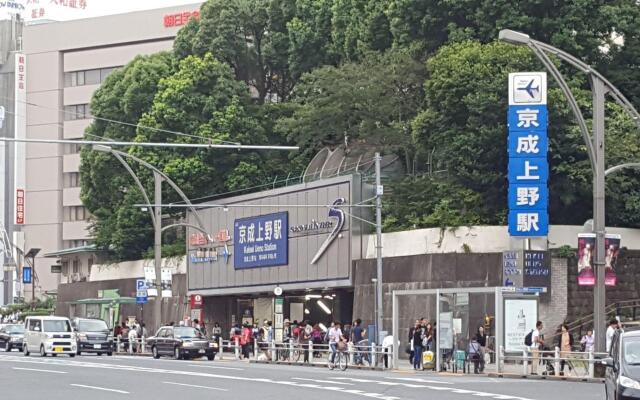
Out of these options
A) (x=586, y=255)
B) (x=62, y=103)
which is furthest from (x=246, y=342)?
(x=62, y=103)

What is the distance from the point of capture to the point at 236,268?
69438mm

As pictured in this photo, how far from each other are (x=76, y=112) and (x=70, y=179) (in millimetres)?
5866

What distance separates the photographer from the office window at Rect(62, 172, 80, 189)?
382 feet

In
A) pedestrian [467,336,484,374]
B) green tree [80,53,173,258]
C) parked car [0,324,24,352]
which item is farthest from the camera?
green tree [80,53,173,258]

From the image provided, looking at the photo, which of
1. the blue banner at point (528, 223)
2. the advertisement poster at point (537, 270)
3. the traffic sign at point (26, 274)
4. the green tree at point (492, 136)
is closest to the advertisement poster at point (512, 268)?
the advertisement poster at point (537, 270)

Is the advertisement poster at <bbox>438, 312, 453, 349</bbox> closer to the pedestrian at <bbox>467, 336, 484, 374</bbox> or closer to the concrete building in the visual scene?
the pedestrian at <bbox>467, 336, 484, 374</bbox>

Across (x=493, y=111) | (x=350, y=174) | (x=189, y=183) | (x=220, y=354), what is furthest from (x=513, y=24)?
(x=189, y=183)

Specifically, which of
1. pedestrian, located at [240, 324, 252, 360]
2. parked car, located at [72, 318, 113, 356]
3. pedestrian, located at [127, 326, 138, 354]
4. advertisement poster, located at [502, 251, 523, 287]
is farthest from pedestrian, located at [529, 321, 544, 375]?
pedestrian, located at [127, 326, 138, 354]

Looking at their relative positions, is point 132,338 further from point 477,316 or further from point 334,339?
point 477,316

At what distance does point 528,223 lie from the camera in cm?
4853

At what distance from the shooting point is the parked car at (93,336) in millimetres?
59688

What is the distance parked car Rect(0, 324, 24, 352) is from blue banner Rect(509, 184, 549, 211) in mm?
28862

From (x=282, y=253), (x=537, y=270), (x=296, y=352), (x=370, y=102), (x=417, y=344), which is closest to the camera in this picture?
(x=417, y=344)

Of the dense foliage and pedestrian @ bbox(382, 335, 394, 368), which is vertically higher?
the dense foliage
